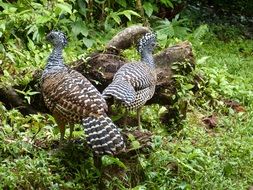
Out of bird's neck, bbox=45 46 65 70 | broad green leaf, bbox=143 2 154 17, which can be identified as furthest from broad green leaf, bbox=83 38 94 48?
bird's neck, bbox=45 46 65 70

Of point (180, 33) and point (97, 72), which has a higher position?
point (97, 72)

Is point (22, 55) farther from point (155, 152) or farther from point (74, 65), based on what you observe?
point (155, 152)

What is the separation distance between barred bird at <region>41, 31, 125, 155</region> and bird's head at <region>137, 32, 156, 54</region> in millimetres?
1604

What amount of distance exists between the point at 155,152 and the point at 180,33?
6.31 meters

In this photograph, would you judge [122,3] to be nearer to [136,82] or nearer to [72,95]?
[136,82]

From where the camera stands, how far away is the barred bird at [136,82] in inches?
256

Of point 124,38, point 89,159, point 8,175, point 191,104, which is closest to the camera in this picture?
point 8,175

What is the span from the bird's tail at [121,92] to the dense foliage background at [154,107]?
0.54 m

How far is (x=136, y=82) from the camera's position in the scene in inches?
278

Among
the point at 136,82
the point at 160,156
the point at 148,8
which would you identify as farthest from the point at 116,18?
the point at 160,156

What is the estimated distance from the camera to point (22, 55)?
30.6 ft

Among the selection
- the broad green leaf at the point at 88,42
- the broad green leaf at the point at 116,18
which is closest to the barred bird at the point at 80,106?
the broad green leaf at the point at 88,42

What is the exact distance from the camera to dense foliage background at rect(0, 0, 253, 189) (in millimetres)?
6156

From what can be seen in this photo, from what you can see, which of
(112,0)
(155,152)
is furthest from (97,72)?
(112,0)
